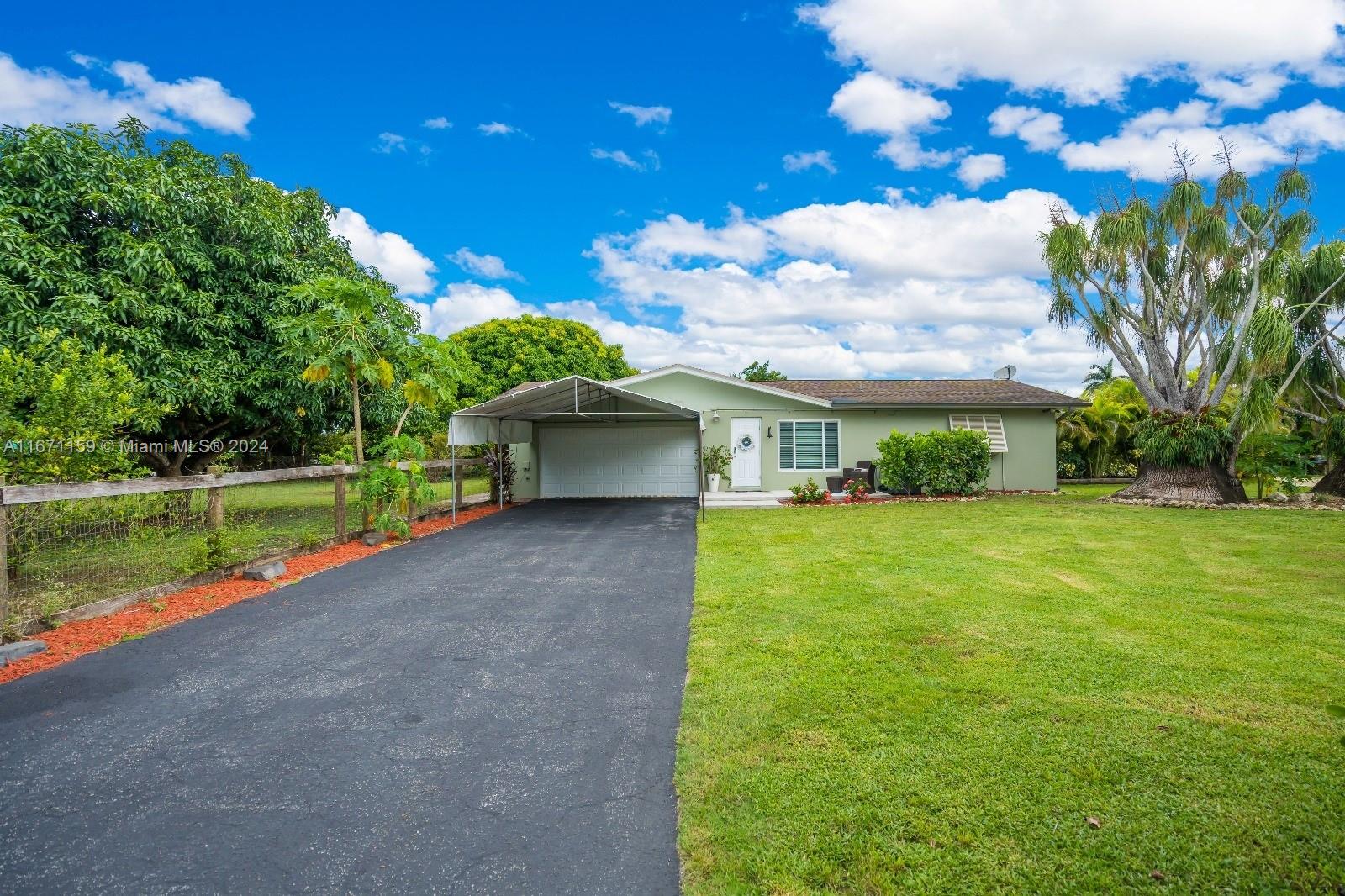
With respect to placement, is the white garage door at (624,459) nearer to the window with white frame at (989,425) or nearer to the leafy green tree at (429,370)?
the leafy green tree at (429,370)

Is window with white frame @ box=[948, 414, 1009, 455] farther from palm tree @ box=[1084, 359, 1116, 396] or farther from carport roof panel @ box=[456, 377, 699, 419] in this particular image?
palm tree @ box=[1084, 359, 1116, 396]

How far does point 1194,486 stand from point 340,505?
627 inches

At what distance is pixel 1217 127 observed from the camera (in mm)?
13781

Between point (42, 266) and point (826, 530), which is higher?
point (42, 266)

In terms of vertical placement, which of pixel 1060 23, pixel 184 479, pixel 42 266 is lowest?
pixel 184 479

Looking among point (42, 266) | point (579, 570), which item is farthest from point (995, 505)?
point (42, 266)

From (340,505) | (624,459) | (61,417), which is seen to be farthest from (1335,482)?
(61,417)

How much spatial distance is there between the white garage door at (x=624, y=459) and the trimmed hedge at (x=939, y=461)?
5125mm

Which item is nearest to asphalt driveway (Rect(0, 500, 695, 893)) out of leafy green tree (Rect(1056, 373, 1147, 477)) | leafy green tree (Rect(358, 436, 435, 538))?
leafy green tree (Rect(358, 436, 435, 538))

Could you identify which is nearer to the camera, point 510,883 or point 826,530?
point 510,883

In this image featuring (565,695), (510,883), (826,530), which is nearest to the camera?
(510,883)

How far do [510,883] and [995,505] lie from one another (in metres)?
13.7

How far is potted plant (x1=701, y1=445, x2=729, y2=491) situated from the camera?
55.9ft

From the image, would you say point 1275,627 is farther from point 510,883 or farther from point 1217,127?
point 1217,127
